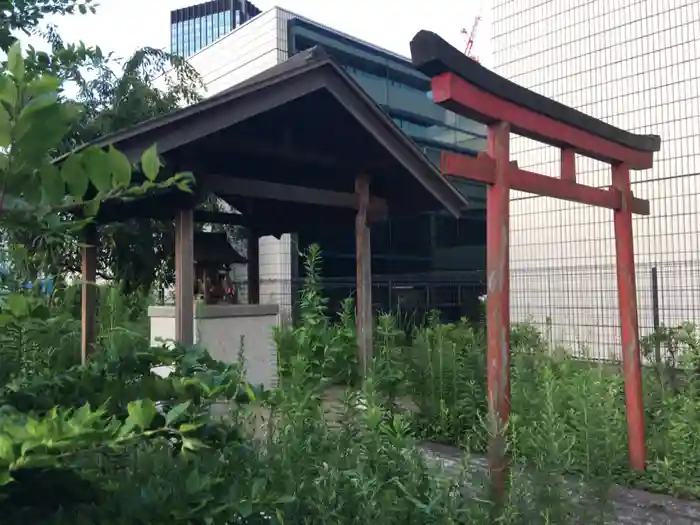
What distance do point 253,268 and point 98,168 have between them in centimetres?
713

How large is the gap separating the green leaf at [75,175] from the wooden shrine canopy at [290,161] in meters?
3.68

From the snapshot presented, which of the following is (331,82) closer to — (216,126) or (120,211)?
(216,126)

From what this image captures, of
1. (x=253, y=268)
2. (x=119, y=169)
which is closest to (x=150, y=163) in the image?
(x=119, y=169)

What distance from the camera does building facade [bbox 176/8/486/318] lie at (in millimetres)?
12594

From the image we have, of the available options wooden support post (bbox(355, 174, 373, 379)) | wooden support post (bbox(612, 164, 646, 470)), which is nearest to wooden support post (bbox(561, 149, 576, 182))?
wooden support post (bbox(612, 164, 646, 470))

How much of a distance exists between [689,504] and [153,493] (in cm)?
411

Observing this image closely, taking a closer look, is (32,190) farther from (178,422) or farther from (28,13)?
(28,13)

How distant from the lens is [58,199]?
3.72 feet

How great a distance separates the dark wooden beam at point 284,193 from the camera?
6023mm

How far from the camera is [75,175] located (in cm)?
111

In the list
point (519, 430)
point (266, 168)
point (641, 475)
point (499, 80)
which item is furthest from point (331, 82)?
point (641, 475)

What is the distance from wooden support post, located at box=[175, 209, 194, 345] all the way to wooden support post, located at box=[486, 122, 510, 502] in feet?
10.4

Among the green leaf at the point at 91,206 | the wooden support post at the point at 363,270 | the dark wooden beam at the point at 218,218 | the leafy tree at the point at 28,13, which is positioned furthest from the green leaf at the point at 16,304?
the dark wooden beam at the point at 218,218

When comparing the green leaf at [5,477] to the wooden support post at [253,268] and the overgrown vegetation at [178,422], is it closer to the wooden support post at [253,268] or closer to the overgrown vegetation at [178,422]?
the overgrown vegetation at [178,422]
